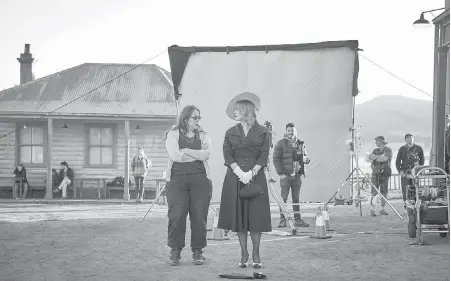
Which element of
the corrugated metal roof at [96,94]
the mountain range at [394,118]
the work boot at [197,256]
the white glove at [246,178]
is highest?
the mountain range at [394,118]

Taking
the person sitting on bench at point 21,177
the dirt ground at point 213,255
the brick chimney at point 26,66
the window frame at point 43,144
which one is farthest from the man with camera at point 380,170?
the brick chimney at point 26,66

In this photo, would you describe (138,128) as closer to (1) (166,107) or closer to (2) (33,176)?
(1) (166,107)

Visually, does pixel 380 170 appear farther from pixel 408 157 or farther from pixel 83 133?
pixel 83 133

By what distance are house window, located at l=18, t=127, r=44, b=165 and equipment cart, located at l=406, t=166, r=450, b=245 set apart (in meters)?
18.4

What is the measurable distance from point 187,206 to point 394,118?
444ft

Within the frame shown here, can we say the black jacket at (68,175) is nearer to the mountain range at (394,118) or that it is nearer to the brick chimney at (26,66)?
the brick chimney at (26,66)

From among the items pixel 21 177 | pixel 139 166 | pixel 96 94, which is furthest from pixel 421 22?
pixel 21 177

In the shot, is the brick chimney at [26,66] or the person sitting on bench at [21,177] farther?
the brick chimney at [26,66]

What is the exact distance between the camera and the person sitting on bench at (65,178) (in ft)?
81.3

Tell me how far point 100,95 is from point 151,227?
13215 millimetres

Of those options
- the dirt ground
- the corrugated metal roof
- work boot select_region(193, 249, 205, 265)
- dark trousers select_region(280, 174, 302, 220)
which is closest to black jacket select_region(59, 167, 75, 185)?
the corrugated metal roof

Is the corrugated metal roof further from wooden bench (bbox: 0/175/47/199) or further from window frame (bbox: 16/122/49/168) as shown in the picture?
wooden bench (bbox: 0/175/47/199)

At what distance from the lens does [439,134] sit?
1425 centimetres

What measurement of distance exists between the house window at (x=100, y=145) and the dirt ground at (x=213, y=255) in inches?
500
